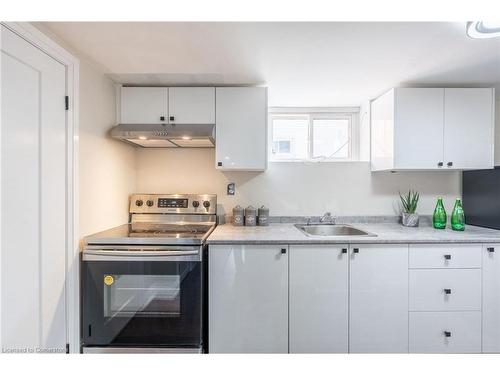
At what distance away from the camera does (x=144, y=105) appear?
207 cm

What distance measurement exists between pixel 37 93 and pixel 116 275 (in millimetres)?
1124

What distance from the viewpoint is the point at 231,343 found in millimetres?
1719

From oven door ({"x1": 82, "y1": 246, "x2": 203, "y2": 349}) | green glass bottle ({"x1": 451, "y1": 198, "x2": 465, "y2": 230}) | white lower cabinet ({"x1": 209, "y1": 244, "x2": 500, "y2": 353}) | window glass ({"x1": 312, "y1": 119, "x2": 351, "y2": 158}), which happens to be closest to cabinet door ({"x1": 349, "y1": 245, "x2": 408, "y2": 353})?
white lower cabinet ({"x1": 209, "y1": 244, "x2": 500, "y2": 353})

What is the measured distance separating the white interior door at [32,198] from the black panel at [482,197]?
10.3 feet

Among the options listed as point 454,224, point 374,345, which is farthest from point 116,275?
point 454,224

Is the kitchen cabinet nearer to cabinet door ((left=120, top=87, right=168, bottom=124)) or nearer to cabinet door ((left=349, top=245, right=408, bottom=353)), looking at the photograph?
cabinet door ((left=120, top=87, right=168, bottom=124))

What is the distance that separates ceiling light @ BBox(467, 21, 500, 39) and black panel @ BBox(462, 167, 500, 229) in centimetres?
130

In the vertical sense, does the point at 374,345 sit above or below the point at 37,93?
below

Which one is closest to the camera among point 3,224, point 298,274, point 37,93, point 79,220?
point 3,224

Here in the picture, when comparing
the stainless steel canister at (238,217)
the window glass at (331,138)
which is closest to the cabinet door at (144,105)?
the stainless steel canister at (238,217)

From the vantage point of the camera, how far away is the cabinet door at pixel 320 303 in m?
1.73
